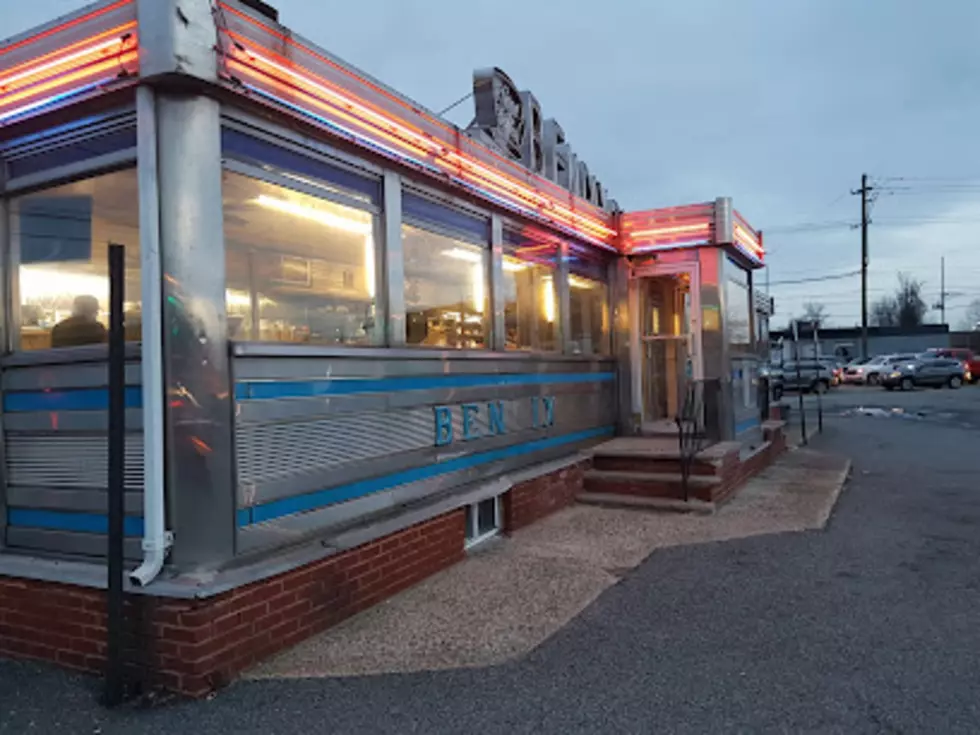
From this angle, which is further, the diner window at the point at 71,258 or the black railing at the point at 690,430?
the black railing at the point at 690,430

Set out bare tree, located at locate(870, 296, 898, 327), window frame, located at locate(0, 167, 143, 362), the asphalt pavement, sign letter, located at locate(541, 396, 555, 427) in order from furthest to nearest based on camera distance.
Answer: bare tree, located at locate(870, 296, 898, 327) < sign letter, located at locate(541, 396, 555, 427) < window frame, located at locate(0, 167, 143, 362) < the asphalt pavement

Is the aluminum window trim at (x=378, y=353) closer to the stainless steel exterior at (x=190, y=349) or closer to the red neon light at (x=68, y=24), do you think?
the stainless steel exterior at (x=190, y=349)

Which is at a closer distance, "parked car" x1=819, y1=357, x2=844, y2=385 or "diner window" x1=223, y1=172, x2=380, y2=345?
"diner window" x1=223, y1=172, x2=380, y2=345

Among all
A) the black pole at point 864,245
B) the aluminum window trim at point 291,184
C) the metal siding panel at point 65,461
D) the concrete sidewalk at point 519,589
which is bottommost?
the concrete sidewalk at point 519,589

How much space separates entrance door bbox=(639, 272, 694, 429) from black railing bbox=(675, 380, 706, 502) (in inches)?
29.6

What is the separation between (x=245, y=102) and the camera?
3930 mm

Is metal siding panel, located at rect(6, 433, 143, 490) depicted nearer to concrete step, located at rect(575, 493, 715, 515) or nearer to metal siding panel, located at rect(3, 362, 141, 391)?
metal siding panel, located at rect(3, 362, 141, 391)

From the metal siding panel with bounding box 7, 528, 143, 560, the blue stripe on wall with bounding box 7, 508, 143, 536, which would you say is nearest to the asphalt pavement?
the metal siding panel with bounding box 7, 528, 143, 560

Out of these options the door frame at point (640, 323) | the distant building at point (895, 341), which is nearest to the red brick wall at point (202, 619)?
the door frame at point (640, 323)

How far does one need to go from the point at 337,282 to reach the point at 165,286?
1.32 meters

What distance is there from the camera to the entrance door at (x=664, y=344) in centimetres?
916

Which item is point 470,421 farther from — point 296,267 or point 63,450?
point 63,450

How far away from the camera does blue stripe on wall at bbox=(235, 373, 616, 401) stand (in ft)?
12.9

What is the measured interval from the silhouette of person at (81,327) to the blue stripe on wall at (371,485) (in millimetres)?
1314
